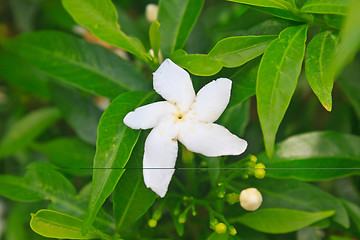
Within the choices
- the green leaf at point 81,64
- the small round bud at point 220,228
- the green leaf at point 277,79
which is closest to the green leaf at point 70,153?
the green leaf at point 81,64

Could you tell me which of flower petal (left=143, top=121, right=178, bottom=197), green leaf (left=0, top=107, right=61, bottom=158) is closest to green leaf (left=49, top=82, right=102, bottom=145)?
green leaf (left=0, top=107, right=61, bottom=158)

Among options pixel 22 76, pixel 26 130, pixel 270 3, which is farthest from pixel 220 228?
pixel 22 76

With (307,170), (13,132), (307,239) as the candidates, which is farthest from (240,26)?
(13,132)

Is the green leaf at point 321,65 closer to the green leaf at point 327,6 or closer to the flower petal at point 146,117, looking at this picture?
the green leaf at point 327,6

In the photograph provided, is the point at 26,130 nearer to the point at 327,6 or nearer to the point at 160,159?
the point at 160,159

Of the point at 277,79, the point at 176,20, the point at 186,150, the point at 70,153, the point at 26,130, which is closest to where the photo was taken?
the point at 277,79

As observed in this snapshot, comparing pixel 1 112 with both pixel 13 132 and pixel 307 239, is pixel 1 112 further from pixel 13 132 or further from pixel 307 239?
pixel 307 239
